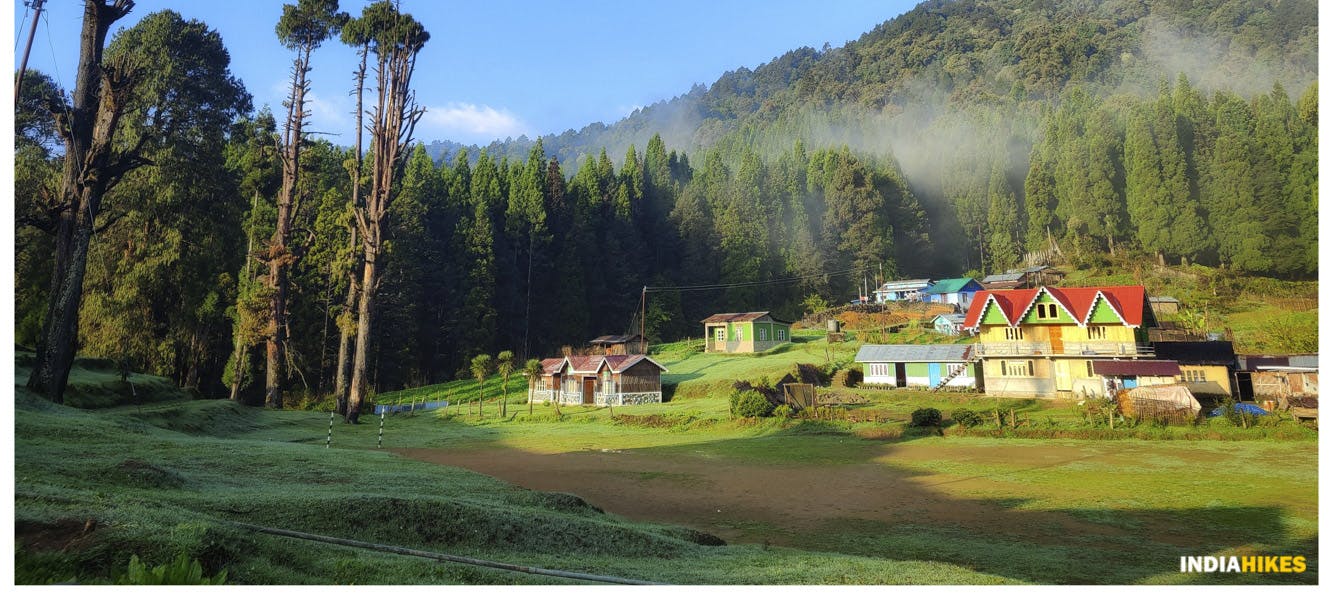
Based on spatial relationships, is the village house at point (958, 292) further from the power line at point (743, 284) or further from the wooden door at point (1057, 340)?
the wooden door at point (1057, 340)

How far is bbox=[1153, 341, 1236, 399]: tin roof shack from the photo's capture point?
98.6ft

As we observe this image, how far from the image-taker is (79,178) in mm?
15164

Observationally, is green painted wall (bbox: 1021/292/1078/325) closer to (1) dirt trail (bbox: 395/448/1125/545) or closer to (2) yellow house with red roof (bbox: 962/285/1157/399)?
(2) yellow house with red roof (bbox: 962/285/1157/399)

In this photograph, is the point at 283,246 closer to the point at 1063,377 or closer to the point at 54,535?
the point at 54,535

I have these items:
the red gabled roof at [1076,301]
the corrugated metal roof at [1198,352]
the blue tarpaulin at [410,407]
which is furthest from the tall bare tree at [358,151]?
the corrugated metal roof at [1198,352]

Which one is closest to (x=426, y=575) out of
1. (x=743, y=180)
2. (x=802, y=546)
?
(x=802, y=546)

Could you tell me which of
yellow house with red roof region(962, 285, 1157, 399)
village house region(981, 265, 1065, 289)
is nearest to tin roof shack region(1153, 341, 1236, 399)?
yellow house with red roof region(962, 285, 1157, 399)

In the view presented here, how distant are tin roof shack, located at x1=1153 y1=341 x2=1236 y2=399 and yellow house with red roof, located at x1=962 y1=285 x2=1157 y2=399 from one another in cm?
148

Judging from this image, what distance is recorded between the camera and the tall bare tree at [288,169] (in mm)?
29859

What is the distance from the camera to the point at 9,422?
270 inches

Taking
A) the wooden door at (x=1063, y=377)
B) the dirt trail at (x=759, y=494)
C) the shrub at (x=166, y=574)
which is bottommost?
the dirt trail at (x=759, y=494)

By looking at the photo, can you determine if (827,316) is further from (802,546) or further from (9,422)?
(9,422)

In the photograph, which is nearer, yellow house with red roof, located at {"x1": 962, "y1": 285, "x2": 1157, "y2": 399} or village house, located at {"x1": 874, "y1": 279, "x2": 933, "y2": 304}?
yellow house with red roof, located at {"x1": 962, "y1": 285, "x2": 1157, "y2": 399}

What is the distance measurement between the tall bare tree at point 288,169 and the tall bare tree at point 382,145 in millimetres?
4581
